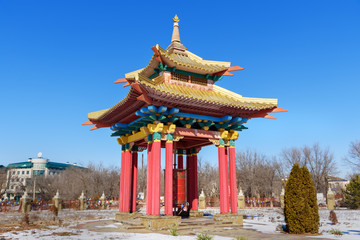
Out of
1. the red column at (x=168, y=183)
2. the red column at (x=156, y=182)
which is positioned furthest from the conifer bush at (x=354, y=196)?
the red column at (x=156, y=182)

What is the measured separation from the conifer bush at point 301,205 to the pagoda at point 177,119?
3390mm

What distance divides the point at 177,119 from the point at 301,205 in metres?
6.74

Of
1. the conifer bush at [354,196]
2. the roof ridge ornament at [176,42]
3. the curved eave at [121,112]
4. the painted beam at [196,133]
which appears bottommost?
the conifer bush at [354,196]

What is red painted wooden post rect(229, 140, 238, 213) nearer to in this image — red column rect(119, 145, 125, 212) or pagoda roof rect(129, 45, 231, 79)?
pagoda roof rect(129, 45, 231, 79)

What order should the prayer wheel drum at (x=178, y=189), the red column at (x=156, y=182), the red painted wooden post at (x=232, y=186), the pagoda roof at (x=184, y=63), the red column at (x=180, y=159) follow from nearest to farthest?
the red column at (x=156, y=182)
the pagoda roof at (x=184, y=63)
the red painted wooden post at (x=232, y=186)
the prayer wheel drum at (x=178, y=189)
the red column at (x=180, y=159)

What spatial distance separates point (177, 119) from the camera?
13633 mm

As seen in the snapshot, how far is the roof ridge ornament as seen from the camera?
1667 cm

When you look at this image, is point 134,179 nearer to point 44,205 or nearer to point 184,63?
point 184,63

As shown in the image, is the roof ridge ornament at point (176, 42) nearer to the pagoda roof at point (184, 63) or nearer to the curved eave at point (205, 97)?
the pagoda roof at point (184, 63)

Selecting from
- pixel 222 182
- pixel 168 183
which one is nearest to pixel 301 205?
pixel 222 182

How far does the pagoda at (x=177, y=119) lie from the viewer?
12867 millimetres

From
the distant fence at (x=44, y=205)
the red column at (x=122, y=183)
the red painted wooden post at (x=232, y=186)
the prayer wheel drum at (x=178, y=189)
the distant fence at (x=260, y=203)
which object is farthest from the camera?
the distant fence at (x=260, y=203)

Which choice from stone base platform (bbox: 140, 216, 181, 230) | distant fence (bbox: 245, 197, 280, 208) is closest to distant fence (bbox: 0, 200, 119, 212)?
distant fence (bbox: 245, 197, 280, 208)

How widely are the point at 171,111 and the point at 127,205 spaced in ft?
21.9
